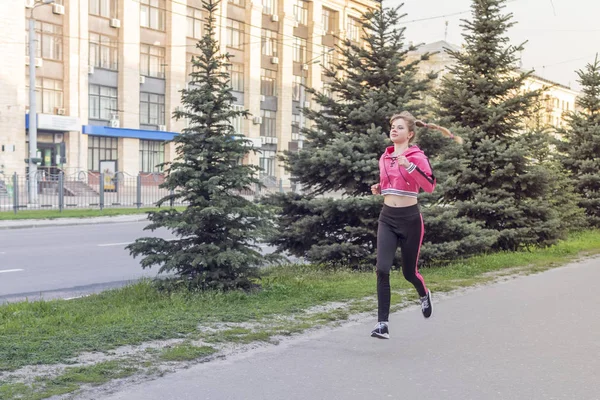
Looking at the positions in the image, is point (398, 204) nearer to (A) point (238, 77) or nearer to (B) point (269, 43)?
(A) point (238, 77)

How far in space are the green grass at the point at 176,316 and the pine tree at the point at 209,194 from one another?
1.10 feet

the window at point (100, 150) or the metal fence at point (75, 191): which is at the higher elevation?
the window at point (100, 150)

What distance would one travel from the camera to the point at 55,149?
45844 millimetres

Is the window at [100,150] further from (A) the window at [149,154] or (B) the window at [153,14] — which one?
(B) the window at [153,14]

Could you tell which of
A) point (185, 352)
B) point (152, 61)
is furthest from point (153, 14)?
point (185, 352)

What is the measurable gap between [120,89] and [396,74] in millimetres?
39798

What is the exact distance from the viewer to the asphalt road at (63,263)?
10959mm

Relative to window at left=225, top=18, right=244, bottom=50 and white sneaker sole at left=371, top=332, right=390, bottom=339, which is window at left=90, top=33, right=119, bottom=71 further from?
white sneaker sole at left=371, top=332, right=390, bottom=339

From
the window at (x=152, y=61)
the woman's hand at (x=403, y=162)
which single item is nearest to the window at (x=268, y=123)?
the window at (x=152, y=61)

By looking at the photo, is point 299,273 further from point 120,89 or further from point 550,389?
point 120,89

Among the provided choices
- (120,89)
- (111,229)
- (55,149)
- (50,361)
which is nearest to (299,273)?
(50,361)

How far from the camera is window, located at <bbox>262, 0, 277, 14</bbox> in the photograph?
6094cm

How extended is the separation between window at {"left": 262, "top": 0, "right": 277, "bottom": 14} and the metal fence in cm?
3144

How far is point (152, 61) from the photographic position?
170 feet
